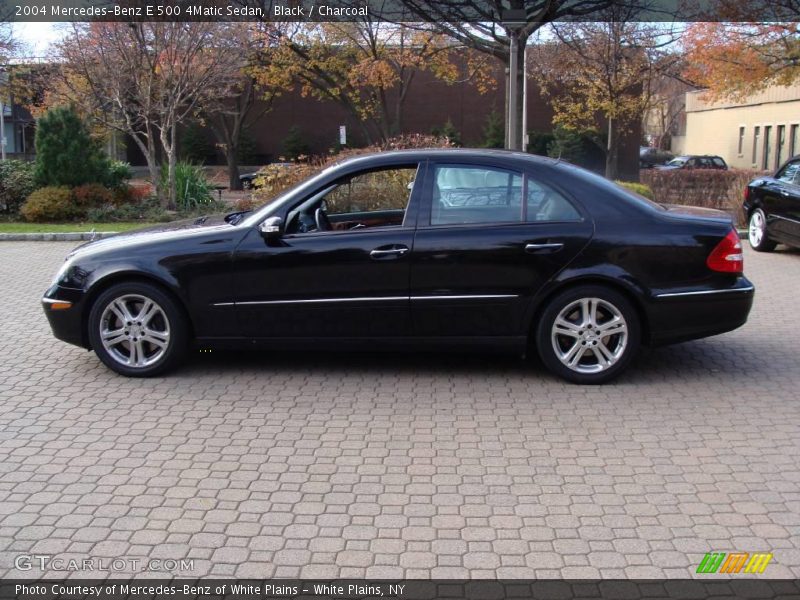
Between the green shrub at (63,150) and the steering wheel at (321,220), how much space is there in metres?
14.5

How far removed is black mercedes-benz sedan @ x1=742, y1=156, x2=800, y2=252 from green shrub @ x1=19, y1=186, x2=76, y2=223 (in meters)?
14.0

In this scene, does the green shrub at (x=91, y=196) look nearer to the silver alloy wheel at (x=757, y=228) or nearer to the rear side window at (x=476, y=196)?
the silver alloy wheel at (x=757, y=228)

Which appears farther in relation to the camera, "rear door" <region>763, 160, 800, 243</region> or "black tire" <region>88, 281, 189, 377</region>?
"rear door" <region>763, 160, 800, 243</region>

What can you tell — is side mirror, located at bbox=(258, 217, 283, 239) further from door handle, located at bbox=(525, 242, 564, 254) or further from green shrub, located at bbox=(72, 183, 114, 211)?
green shrub, located at bbox=(72, 183, 114, 211)

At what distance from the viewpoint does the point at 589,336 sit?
20.0ft

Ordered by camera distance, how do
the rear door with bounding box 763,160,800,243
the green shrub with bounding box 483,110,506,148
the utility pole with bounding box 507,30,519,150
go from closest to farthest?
the rear door with bounding box 763,160,800,243
the utility pole with bounding box 507,30,519,150
the green shrub with bounding box 483,110,506,148

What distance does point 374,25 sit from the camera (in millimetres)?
28125

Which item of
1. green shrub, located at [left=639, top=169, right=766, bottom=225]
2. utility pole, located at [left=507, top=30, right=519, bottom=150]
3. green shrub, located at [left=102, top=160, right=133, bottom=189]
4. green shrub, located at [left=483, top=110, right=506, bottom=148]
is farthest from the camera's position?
green shrub, located at [left=483, top=110, right=506, bottom=148]

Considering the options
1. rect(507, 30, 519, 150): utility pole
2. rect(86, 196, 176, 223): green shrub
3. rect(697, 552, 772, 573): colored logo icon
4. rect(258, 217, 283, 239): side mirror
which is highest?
rect(507, 30, 519, 150): utility pole

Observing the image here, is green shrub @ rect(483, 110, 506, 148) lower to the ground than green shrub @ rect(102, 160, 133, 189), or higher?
higher

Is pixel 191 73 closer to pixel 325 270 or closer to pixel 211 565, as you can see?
pixel 325 270

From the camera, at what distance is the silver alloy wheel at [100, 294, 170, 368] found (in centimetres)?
629

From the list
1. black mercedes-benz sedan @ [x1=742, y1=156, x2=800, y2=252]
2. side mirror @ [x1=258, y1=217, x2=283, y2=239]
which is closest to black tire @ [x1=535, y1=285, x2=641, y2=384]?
→ side mirror @ [x1=258, y1=217, x2=283, y2=239]

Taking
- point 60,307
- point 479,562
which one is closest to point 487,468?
point 479,562
